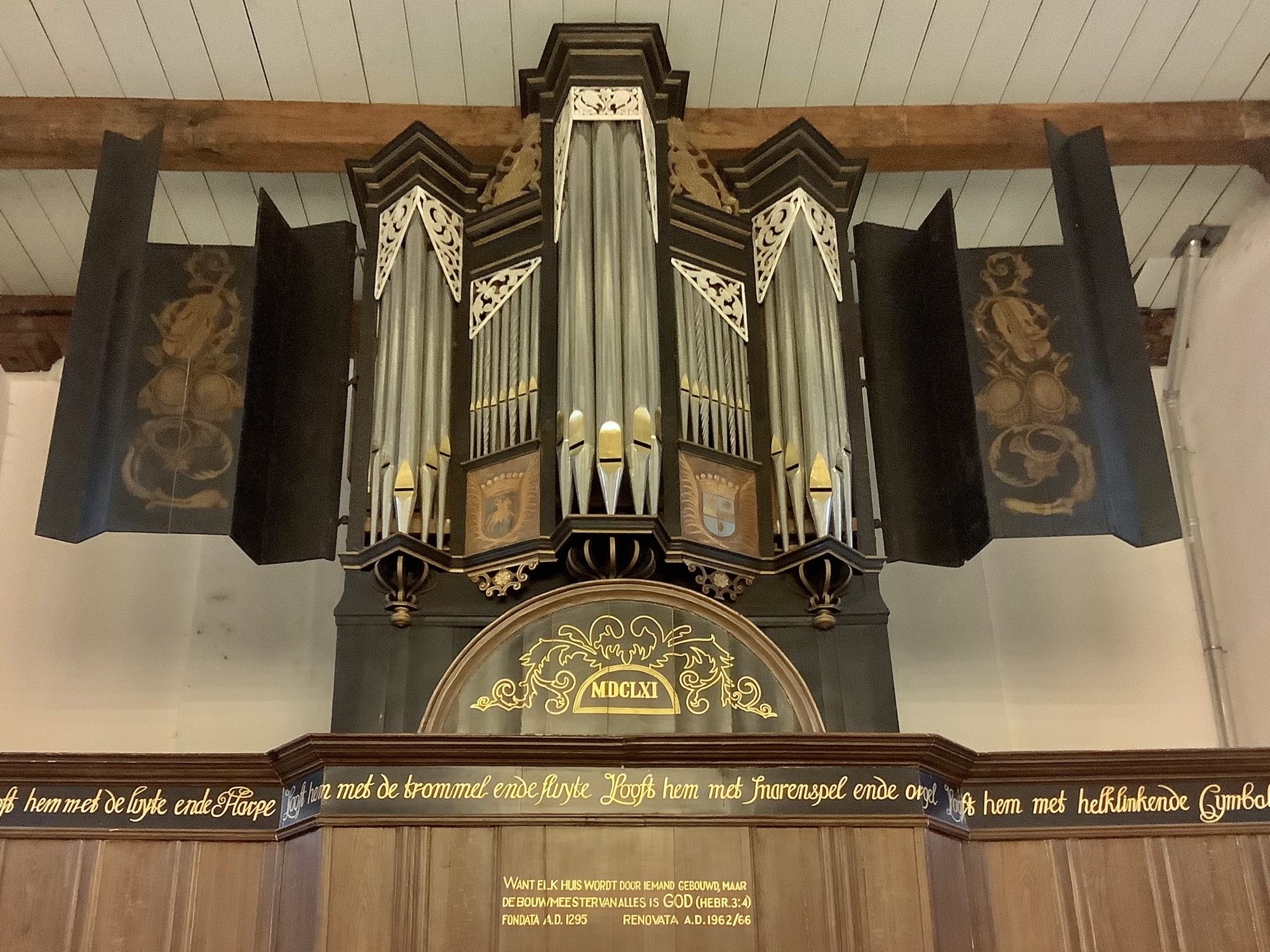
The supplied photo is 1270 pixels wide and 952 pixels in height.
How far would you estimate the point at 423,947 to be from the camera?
4.34 m

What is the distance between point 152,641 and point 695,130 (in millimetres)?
3693

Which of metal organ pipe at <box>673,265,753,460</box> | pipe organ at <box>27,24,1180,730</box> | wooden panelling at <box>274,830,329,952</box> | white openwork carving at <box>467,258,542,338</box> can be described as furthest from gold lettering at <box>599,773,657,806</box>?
white openwork carving at <box>467,258,542,338</box>

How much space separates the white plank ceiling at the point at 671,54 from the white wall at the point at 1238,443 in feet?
1.57

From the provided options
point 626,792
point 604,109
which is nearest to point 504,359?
point 604,109

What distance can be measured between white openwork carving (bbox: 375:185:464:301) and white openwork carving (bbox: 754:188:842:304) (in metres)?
1.36

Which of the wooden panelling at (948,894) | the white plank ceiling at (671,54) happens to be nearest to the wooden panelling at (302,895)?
the wooden panelling at (948,894)

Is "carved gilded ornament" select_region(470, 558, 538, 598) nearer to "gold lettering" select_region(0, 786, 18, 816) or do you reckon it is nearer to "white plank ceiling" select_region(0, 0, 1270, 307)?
"gold lettering" select_region(0, 786, 18, 816)

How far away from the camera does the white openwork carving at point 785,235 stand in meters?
6.05

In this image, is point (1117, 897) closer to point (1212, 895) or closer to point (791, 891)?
point (1212, 895)

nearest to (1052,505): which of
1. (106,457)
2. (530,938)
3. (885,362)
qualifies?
(885,362)

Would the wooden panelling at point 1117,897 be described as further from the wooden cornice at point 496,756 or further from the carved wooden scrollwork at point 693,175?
the carved wooden scrollwork at point 693,175

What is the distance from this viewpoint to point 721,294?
595 centimetres

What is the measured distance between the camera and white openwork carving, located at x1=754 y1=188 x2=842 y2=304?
19.9ft

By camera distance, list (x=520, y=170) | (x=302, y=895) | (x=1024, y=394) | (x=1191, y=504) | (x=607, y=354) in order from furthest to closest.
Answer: (x=1191, y=504) < (x=520, y=170) < (x=1024, y=394) < (x=607, y=354) < (x=302, y=895)
